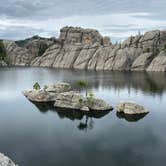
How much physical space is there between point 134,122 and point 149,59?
128229mm

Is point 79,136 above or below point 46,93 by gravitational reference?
above

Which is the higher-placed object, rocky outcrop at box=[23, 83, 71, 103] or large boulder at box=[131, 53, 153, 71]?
rocky outcrop at box=[23, 83, 71, 103]

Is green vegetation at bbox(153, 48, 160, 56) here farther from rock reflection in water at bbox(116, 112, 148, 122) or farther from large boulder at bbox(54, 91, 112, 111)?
rock reflection in water at bbox(116, 112, 148, 122)

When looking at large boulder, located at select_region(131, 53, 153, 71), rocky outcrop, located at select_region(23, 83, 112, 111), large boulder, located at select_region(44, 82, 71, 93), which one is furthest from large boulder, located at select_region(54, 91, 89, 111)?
large boulder, located at select_region(131, 53, 153, 71)

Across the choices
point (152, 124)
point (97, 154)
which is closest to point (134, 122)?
point (152, 124)

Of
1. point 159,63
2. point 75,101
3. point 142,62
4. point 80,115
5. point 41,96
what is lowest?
point 142,62

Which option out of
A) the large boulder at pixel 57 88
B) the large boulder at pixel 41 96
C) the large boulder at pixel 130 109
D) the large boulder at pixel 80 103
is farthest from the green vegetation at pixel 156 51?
the large boulder at pixel 130 109

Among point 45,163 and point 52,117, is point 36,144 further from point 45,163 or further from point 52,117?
point 52,117

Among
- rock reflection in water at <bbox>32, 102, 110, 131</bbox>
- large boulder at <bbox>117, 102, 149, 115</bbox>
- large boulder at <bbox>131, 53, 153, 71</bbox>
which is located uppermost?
large boulder at <bbox>117, 102, 149, 115</bbox>

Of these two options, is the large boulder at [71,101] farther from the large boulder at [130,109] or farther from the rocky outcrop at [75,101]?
the large boulder at [130,109]

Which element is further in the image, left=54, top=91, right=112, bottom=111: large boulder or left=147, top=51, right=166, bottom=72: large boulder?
left=147, top=51, right=166, bottom=72: large boulder

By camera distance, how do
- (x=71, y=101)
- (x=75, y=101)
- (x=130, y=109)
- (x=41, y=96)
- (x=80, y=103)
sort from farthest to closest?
(x=41, y=96) → (x=71, y=101) → (x=75, y=101) → (x=80, y=103) → (x=130, y=109)

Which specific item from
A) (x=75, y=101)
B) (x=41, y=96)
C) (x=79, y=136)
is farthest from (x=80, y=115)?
(x=41, y=96)

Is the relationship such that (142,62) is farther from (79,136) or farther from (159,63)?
(79,136)
